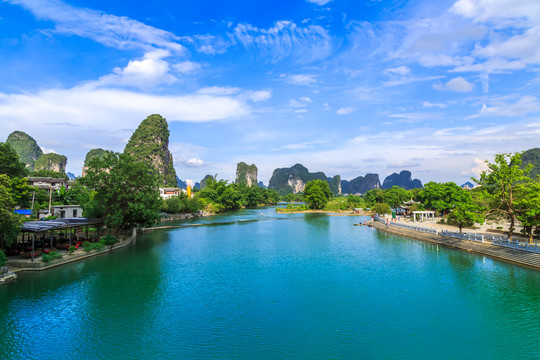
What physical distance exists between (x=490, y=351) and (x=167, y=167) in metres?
139

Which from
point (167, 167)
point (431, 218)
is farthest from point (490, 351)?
point (167, 167)

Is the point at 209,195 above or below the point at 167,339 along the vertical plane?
above

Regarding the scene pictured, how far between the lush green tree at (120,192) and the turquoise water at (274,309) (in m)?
5.36

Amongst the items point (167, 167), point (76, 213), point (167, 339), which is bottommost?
point (167, 339)

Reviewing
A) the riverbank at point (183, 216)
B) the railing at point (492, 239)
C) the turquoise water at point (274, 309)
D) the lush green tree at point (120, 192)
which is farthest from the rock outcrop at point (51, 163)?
the railing at point (492, 239)

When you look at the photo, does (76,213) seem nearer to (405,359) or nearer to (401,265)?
(401,265)

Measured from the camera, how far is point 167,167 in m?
139

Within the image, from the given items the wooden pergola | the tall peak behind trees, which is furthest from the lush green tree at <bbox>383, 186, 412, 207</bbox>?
the tall peak behind trees

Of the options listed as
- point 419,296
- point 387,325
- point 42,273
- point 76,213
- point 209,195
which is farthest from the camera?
point 209,195

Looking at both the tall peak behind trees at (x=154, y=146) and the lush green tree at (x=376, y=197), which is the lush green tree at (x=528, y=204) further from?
the tall peak behind trees at (x=154, y=146)

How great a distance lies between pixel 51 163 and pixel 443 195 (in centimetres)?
13585

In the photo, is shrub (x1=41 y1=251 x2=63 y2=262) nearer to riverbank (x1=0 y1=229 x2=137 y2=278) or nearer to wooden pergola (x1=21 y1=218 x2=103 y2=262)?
riverbank (x1=0 y1=229 x2=137 y2=278)

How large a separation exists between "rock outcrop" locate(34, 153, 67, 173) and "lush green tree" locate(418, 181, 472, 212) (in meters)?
127

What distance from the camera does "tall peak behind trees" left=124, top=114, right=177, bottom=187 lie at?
13175 centimetres
